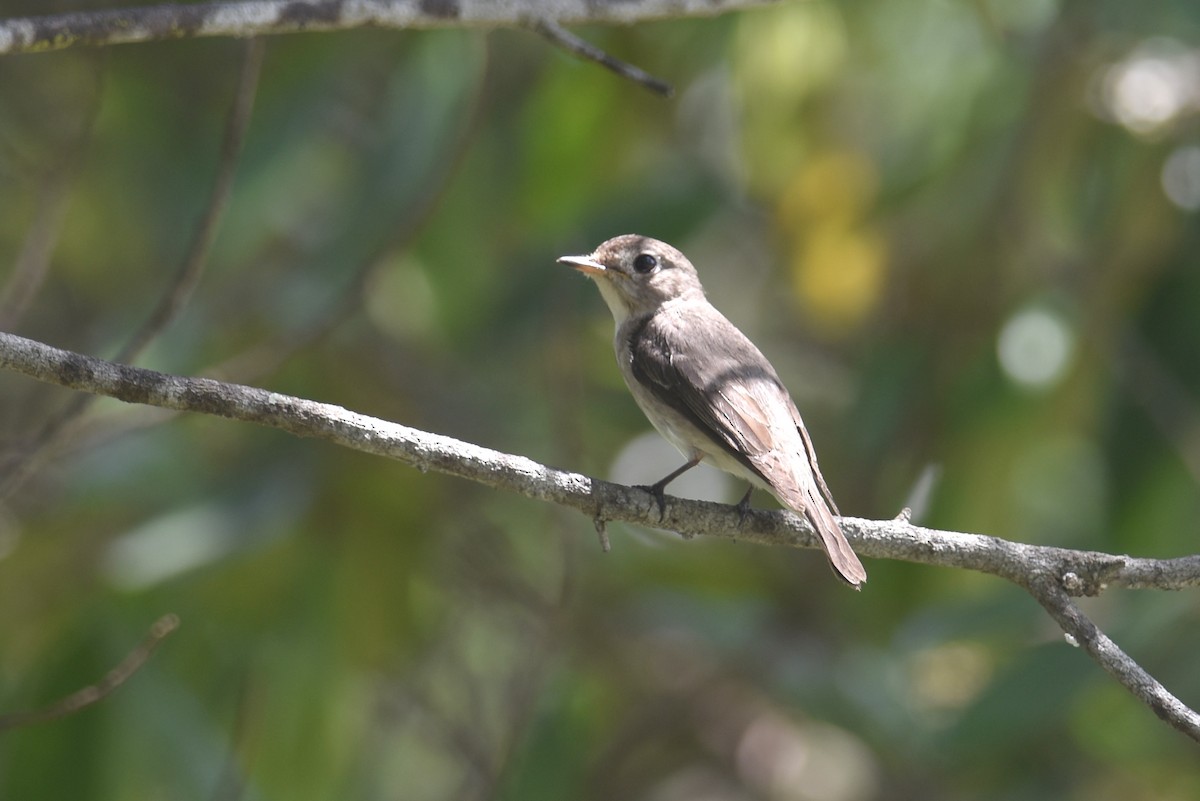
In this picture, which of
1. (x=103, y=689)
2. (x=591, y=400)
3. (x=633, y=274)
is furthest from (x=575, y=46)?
(x=591, y=400)

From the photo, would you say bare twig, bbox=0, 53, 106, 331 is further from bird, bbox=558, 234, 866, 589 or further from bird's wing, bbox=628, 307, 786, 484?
bird's wing, bbox=628, 307, 786, 484

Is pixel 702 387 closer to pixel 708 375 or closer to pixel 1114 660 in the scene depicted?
pixel 708 375

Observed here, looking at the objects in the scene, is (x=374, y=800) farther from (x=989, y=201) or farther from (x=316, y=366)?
(x=989, y=201)

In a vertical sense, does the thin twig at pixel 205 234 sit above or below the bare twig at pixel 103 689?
above

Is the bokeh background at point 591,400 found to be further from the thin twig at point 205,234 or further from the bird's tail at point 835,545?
the bird's tail at point 835,545

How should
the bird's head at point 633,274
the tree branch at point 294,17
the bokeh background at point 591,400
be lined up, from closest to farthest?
the tree branch at point 294,17, the bokeh background at point 591,400, the bird's head at point 633,274

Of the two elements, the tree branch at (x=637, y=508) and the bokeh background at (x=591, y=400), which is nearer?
the tree branch at (x=637, y=508)

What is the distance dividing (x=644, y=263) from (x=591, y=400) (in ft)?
4.31

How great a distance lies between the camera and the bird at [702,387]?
13.6 feet

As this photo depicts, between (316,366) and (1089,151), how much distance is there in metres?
3.61

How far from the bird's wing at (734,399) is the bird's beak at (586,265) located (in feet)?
0.84

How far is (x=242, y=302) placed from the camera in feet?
20.4

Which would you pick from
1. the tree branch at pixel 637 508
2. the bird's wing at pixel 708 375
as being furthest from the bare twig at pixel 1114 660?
the bird's wing at pixel 708 375

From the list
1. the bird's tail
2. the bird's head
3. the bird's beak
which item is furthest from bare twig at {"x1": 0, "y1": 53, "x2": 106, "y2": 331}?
the bird's tail
